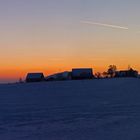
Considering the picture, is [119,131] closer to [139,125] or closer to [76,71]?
[139,125]

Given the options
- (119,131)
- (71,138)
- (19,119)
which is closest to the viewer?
(71,138)

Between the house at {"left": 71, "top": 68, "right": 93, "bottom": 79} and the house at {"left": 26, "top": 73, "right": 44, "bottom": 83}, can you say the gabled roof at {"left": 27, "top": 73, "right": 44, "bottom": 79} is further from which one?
the house at {"left": 71, "top": 68, "right": 93, "bottom": 79}

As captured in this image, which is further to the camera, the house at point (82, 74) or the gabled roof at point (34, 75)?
the house at point (82, 74)

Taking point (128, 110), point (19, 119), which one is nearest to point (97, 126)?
point (19, 119)

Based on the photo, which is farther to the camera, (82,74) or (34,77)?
(82,74)

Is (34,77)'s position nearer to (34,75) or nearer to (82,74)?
(34,75)

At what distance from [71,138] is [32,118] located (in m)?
5.27

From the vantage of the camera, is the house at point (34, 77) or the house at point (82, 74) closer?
the house at point (34, 77)

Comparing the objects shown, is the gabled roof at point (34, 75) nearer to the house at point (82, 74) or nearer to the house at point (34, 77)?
the house at point (34, 77)

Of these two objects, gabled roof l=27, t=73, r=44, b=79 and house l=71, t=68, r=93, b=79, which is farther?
house l=71, t=68, r=93, b=79

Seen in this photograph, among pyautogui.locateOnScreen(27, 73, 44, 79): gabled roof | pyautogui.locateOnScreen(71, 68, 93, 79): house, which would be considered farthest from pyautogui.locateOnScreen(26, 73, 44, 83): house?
pyautogui.locateOnScreen(71, 68, 93, 79): house

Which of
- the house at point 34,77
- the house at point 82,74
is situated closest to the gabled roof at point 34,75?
the house at point 34,77

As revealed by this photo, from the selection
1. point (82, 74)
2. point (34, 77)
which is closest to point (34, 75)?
point (34, 77)

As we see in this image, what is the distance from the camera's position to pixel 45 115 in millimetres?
20375
